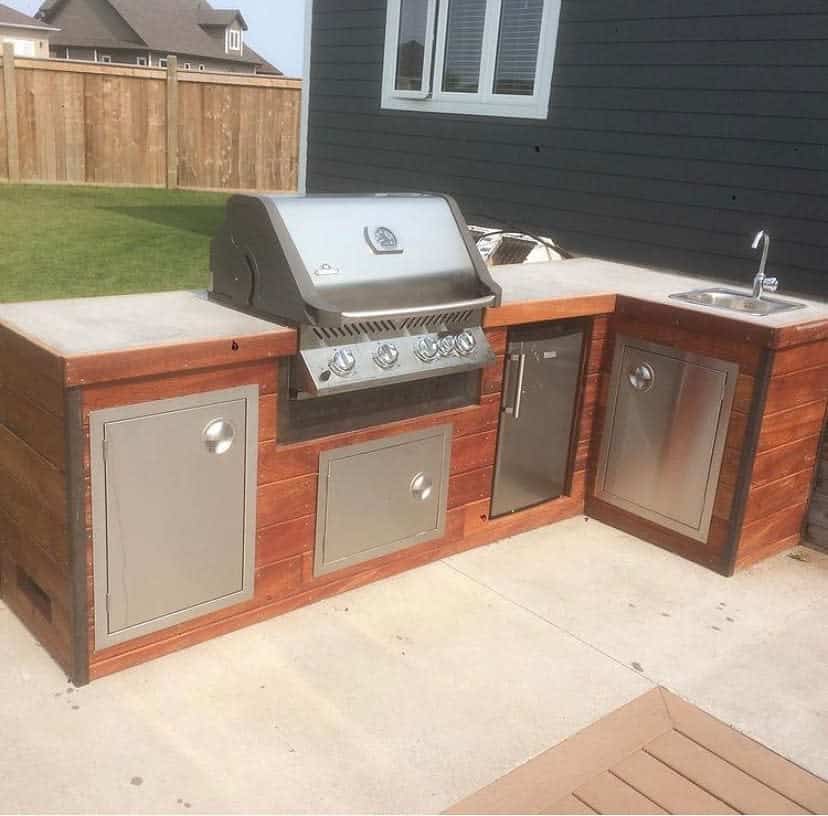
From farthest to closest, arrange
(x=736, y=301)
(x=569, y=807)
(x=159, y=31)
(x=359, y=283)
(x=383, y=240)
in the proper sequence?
(x=159, y=31) < (x=736, y=301) < (x=383, y=240) < (x=359, y=283) < (x=569, y=807)

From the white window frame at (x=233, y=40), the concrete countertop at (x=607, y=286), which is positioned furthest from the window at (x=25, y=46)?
the concrete countertop at (x=607, y=286)

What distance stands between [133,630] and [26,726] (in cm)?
39

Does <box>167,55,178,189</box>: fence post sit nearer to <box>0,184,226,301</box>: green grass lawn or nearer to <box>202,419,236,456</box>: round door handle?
<box>0,184,226,301</box>: green grass lawn

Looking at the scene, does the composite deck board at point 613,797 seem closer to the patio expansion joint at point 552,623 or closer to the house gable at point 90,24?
the patio expansion joint at point 552,623

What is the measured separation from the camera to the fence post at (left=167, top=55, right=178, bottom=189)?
13.5m

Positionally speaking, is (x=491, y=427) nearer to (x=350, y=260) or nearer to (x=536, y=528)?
(x=536, y=528)

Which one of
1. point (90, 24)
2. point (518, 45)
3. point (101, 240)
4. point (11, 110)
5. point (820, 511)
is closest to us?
point (820, 511)

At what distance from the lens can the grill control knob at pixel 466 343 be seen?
330 centimetres

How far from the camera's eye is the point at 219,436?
2797 millimetres

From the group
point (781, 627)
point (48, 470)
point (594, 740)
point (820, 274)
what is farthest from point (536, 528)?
point (820, 274)

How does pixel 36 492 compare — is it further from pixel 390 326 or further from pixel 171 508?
pixel 390 326

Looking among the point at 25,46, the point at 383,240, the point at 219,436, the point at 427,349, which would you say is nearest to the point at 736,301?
the point at 427,349

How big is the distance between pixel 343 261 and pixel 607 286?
4.98 feet

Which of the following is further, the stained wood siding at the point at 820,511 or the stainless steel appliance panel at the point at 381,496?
the stained wood siding at the point at 820,511
